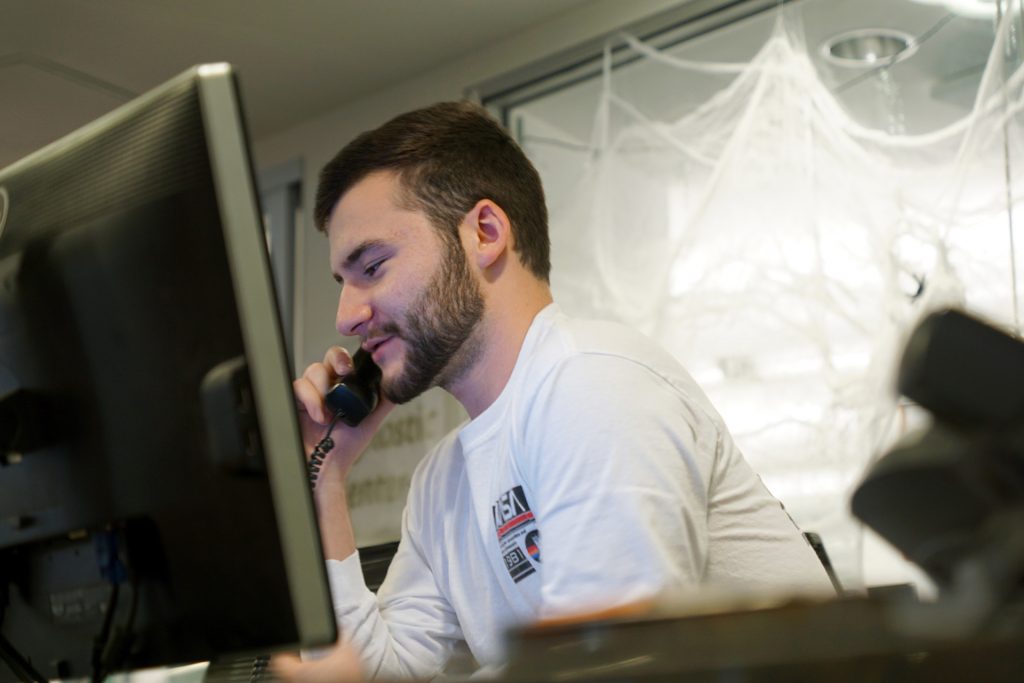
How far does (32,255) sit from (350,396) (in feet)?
2.82

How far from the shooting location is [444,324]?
1.52 metres

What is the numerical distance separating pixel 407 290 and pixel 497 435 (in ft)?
0.89

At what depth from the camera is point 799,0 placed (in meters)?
2.97

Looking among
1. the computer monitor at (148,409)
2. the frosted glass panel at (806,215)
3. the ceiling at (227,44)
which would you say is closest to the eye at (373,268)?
the computer monitor at (148,409)

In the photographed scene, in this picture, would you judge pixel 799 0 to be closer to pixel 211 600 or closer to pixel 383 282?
pixel 383 282

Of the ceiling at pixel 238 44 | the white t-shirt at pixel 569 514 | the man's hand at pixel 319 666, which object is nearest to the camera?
the white t-shirt at pixel 569 514

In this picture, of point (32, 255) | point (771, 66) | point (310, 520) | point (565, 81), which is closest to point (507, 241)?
point (32, 255)

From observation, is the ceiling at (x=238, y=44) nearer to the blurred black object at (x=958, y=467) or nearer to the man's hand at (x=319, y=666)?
the man's hand at (x=319, y=666)

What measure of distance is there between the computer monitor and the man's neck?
2.58ft

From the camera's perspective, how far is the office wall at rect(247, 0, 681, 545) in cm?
344

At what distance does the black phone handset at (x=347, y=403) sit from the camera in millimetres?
1621

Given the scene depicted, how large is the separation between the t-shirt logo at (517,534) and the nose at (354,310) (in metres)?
0.40

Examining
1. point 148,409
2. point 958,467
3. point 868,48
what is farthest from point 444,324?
point 868,48

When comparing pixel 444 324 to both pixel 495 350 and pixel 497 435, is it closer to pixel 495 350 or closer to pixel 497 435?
pixel 495 350
